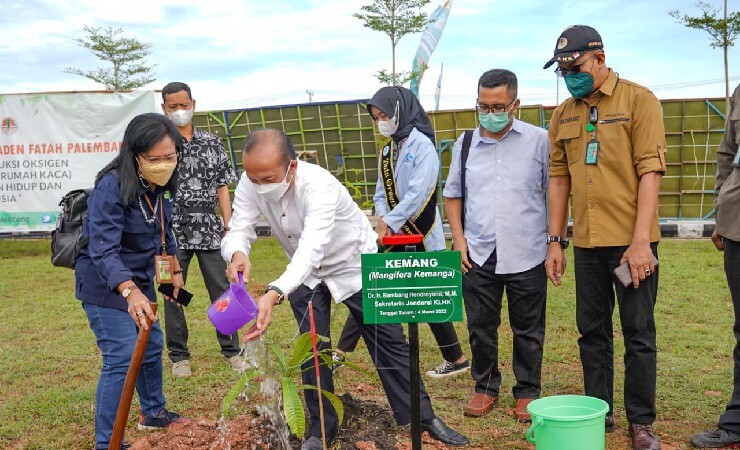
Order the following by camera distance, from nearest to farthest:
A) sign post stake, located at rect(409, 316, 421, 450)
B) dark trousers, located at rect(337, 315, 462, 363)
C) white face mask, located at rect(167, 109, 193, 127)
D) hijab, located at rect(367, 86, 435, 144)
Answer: sign post stake, located at rect(409, 316, 421, 450) < hijab, located at rect(367, 86, 435, 144) < dark trousers, located at rect(337, 315, 462, 363) < white face mask, located at rect(167, 109, 193, 127)

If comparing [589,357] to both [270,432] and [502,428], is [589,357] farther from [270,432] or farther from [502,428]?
[270,432]

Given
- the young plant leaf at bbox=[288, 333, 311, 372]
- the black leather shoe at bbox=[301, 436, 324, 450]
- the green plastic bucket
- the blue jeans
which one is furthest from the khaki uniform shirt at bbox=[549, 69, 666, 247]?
the blue jeans

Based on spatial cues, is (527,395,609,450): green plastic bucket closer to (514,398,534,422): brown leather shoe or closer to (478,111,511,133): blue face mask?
(514,398,534,422): brown leather shoe

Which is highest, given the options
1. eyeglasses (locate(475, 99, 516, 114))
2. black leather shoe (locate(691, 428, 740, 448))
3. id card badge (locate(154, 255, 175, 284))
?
eyeglasses (locate(475, 99, 516, 114))

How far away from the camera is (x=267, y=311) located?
2951 mm

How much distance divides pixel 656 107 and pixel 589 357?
137 cm

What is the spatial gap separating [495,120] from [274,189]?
1499 mm

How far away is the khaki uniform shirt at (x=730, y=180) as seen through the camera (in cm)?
381

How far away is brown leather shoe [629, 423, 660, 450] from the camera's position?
12.4 ft

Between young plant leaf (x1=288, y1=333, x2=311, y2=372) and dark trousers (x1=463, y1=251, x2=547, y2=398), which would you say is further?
dark trousers (x1=463, y1=251, x2=547, y2=398)

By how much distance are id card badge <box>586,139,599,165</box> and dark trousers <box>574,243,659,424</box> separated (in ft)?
1.49

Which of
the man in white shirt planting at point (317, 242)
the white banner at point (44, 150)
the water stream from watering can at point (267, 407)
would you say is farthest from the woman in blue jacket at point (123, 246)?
the white banner at point (44, 150)

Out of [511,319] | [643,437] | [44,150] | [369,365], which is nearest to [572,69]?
[511,319]

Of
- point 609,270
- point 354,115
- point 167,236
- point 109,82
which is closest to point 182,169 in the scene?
point 167,236
